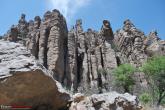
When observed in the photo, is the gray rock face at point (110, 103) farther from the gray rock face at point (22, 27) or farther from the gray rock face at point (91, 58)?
the gray rock face at point (22, 27)

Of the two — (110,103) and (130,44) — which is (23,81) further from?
(130,44)

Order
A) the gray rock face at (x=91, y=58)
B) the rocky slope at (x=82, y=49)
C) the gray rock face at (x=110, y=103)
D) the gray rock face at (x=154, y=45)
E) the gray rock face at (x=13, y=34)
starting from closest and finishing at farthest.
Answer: the gray rock face at (x=110, y=103)
the rocky slope at (x=82, y=49)
the gray rock face at (x=91, y=58)
the gray rock face at (x=13, y=34)
the gray rock face at (x=154, y=45)

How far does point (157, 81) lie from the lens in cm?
3788

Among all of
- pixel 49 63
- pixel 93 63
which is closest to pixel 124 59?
pixel 93 63

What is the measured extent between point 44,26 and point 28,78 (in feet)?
168

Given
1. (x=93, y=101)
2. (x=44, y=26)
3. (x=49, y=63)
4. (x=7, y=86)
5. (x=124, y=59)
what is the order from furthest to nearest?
(x=124, y=59) → (x=44, y=26) → (x=49, y=63) → (x=93, y=101) → (x=7, y=86)

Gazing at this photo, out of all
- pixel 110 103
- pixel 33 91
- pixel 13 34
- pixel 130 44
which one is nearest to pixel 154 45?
pixel 130 44

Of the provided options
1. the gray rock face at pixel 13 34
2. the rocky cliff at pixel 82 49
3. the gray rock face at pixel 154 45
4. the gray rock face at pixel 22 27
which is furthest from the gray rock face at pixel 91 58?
the gray rock face at pixel 13 34

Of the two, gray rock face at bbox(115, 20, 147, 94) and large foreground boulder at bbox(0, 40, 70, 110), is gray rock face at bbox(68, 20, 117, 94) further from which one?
large foreground boulder at bbox(0, 40, 70, 110)

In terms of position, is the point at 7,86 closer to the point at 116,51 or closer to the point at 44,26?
the point at 44,26

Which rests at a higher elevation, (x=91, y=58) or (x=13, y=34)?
(x=13, y=34)

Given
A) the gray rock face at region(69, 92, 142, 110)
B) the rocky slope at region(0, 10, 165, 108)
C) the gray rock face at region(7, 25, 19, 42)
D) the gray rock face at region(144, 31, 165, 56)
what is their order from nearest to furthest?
the gray rock face at region(69, 92, 142, 110)
the rocky slope at region(0, 10, 165, 108)
the gray rock face at region(7, 25, 19, 42)
the gray rock face at region(144, 31, 165, 56)

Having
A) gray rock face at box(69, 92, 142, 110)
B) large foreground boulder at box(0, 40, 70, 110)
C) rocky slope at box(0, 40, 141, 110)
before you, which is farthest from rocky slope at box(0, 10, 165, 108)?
large foreground boulder at box(0, 40, 70, 110)

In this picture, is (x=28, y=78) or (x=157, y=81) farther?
(x=157, y=81)
